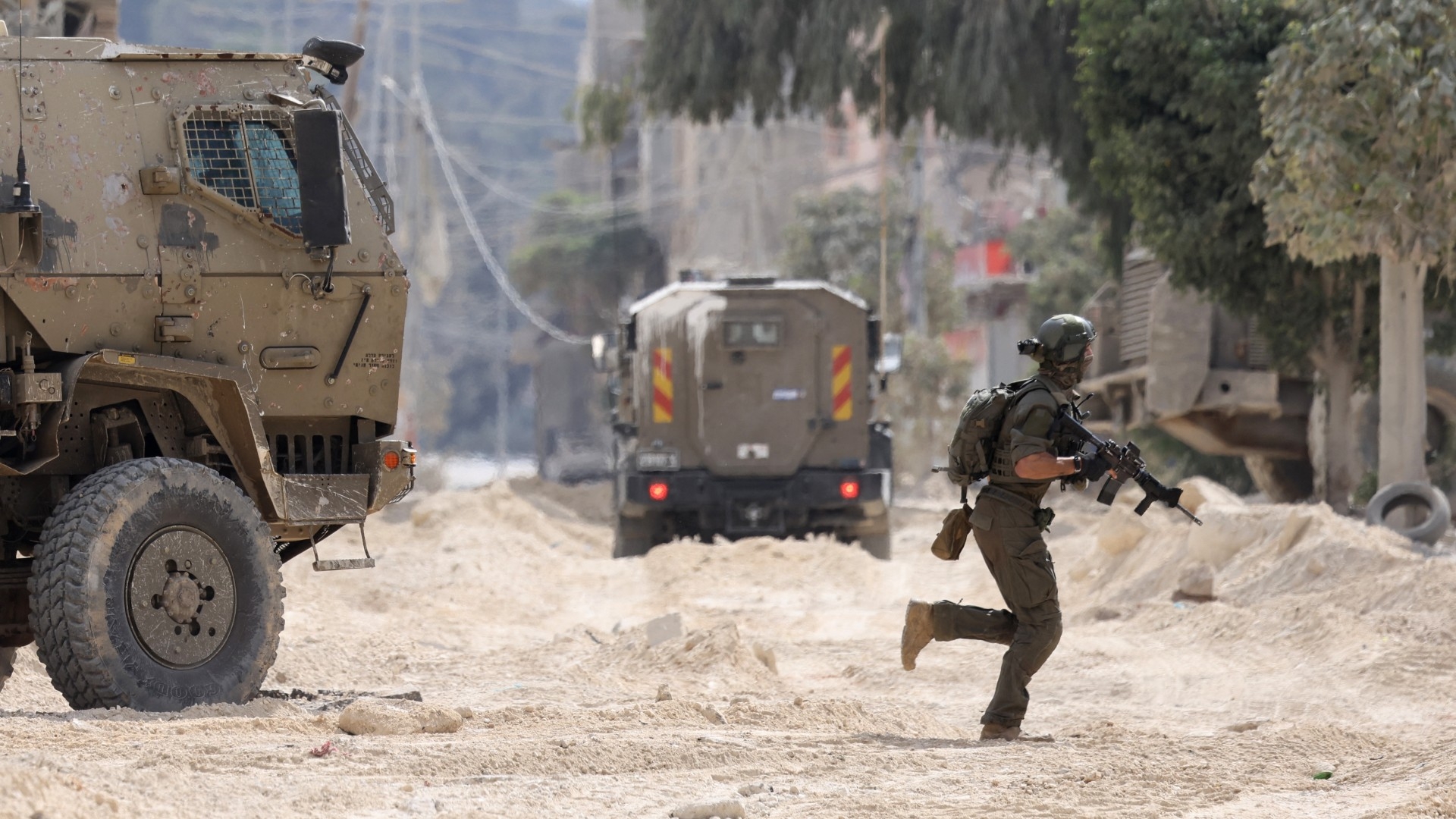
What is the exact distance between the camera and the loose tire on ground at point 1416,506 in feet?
48.1

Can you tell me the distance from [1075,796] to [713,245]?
48143 mm

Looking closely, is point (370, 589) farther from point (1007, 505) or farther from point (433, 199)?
point (433, 199)

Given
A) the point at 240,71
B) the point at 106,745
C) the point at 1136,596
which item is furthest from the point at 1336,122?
the point at 106,745

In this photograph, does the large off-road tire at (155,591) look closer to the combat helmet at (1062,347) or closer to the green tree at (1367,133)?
the combat helmet at (1062,347)

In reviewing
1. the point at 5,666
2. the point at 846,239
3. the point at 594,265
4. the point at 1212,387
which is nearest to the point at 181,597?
the point at 5,666

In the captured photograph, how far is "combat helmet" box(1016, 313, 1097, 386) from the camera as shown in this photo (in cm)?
742

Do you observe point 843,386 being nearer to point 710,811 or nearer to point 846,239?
point 710,811

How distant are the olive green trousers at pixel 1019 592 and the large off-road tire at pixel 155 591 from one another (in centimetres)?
288

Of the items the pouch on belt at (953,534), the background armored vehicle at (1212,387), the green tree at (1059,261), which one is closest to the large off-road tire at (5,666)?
the pouch on belt at (953,534)

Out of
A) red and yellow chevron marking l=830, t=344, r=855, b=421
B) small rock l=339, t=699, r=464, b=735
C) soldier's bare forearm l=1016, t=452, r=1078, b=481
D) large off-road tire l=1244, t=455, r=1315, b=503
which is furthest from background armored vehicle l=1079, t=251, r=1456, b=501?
small rock l=339, t=699, r=464, b=735

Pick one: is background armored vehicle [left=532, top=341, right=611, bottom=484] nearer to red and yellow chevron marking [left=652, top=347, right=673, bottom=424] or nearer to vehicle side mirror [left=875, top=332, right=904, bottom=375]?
vehicle side mirror [left=875, top=332, right=904, bottom=375]

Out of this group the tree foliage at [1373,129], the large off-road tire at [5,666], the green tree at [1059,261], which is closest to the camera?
the large off-road tire at [5,666]

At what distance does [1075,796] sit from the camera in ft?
19.2

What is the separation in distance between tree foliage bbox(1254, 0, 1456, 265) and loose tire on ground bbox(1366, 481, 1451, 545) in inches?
70.2
